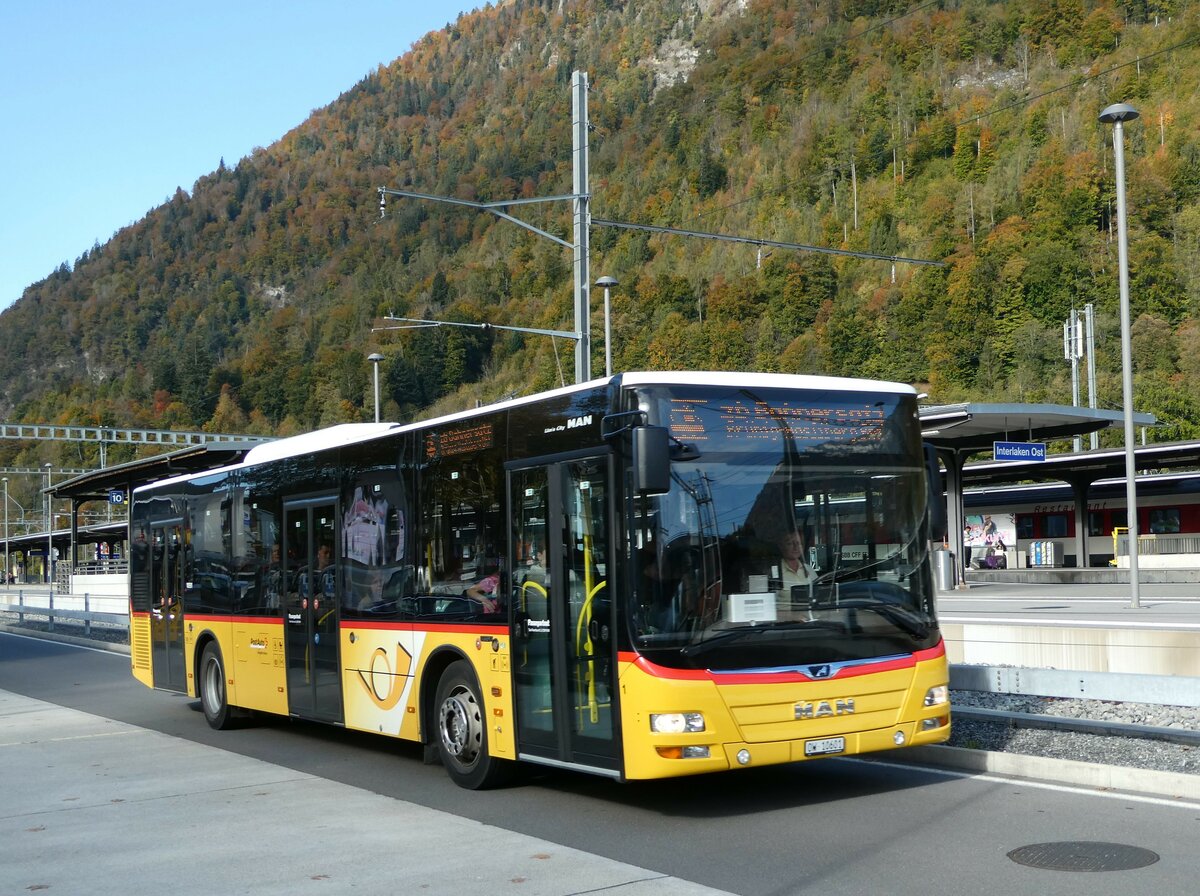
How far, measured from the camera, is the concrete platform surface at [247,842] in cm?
757

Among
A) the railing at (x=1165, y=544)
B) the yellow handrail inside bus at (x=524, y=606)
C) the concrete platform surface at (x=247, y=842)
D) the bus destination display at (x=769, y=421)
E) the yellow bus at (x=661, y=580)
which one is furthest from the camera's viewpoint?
the railing at (x=1165, y=544)

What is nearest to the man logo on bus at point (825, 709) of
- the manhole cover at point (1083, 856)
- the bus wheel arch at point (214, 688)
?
the manhole cover at point (1083, 856)

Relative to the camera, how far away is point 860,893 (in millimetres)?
6906

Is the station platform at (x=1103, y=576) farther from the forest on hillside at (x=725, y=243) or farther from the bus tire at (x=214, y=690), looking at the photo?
the forest on hillside at (x=725, y=243)

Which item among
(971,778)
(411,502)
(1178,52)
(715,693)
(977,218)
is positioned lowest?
(971,778)

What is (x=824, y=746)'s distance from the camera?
29.7ft

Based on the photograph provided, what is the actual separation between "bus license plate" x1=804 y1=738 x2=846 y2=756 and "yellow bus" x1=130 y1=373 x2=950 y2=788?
0.01 meters

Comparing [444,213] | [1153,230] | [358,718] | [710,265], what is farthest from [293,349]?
[358,718]

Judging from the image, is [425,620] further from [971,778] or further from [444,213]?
[444,213]

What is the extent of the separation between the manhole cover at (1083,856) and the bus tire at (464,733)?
4.01 meters

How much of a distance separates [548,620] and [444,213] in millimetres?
133279

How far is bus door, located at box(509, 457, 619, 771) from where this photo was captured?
911cm

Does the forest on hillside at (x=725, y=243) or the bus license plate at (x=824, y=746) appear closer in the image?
the bus license plate at (x=824, y=746)

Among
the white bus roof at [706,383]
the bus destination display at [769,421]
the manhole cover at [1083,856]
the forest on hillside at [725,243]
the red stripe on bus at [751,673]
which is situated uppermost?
the forest on hillside at [725,243]
